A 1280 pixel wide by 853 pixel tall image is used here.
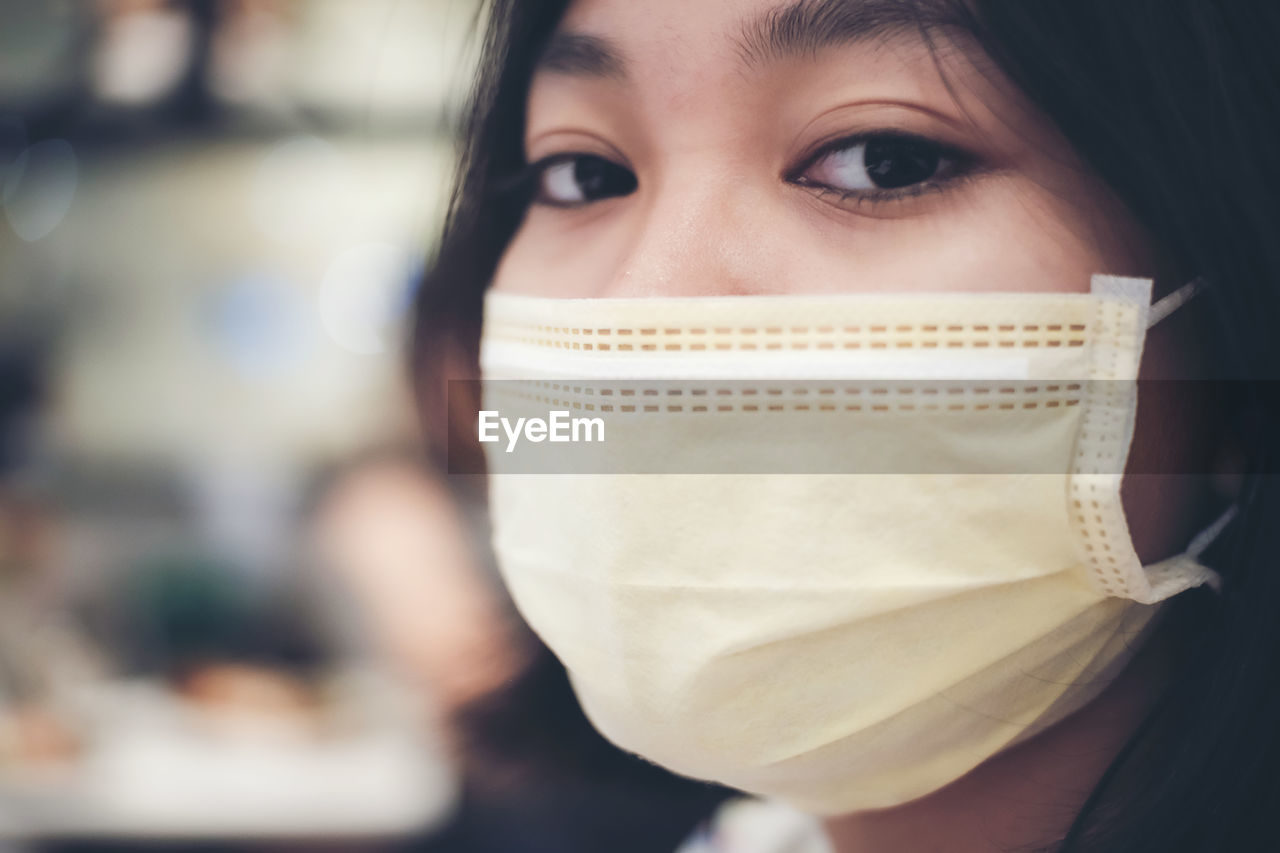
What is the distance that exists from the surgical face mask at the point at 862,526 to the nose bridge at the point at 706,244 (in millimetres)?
21

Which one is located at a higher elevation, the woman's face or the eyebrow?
the eyebrow

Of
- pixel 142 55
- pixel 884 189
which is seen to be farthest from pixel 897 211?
pixel 142 55

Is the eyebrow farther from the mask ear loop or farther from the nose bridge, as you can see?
the mask ear loop

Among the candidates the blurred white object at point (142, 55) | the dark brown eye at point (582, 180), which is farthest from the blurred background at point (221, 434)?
the dark brown eye at point (582, 180)

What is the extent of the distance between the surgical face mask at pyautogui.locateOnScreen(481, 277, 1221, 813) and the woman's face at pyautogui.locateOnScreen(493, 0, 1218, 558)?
0.10 ft

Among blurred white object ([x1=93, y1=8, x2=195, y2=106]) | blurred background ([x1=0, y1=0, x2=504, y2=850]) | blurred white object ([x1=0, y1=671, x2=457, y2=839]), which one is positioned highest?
blurred white object ([x1=93, y1=8, x2=195, y2=106])

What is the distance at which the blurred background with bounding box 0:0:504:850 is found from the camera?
1979mm

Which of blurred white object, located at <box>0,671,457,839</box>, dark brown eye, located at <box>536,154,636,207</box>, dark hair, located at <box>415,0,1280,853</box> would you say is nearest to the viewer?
dark hair, located at <box>415,0,1280,853</box>

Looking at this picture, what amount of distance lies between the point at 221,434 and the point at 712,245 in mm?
1931

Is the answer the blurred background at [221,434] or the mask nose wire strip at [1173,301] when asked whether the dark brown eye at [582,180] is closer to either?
the mask nose wire strip at [1173,301]

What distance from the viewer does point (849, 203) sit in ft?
2.39

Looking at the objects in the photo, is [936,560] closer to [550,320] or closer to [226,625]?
[550,320]

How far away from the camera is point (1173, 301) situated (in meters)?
0.68

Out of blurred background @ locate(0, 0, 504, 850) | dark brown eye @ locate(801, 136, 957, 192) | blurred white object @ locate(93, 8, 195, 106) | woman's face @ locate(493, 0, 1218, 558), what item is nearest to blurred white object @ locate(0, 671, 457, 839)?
blurred background @ locate(0, 0, 504, 850)
